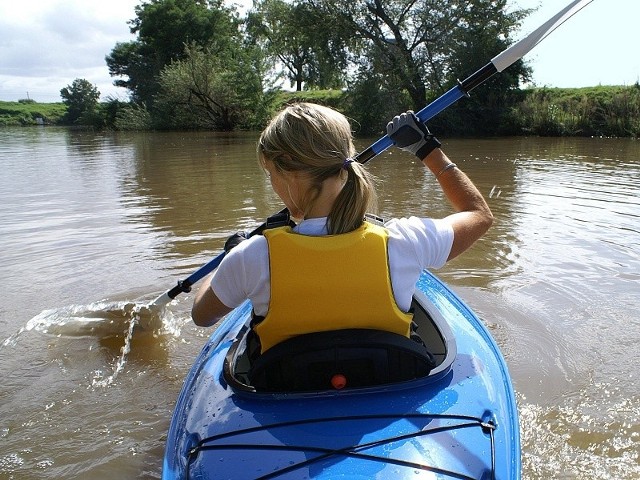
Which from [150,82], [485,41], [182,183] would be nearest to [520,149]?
[485,41]

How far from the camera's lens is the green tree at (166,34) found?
36250 mm

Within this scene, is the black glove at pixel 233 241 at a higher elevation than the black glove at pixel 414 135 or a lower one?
lower

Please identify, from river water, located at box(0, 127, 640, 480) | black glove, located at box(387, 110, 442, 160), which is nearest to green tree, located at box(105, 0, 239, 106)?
river water, located at box(0, 127, 640, 480)

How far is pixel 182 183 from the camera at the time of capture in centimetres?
994

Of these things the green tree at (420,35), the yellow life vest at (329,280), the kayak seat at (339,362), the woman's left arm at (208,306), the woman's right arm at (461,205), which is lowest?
the kayak seat at (339,362)

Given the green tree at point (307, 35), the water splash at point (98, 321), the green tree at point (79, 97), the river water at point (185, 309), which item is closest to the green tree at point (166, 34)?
the green tree at point (79, 97)

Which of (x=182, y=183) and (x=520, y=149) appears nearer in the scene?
(x=182, y=183)

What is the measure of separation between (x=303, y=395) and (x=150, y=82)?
125 feet

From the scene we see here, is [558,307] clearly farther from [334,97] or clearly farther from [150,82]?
[150,82]

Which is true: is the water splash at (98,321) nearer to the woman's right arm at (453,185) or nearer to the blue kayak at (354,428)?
the blue kayak at (354,428)

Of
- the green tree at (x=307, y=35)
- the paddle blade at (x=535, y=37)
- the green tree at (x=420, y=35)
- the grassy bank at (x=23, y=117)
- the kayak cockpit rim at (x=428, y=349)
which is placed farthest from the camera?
the grassy bank at (x=23, y=117)

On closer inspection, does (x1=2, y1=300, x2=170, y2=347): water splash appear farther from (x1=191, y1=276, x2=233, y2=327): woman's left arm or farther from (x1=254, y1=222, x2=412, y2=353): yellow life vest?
(x1=254, y1=222, x2=412, y2=353): yellow life vest

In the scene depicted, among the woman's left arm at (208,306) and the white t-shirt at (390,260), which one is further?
the woman's left arm at (208,306)

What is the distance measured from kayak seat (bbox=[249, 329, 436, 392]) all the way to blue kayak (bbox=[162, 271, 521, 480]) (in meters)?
0.01
